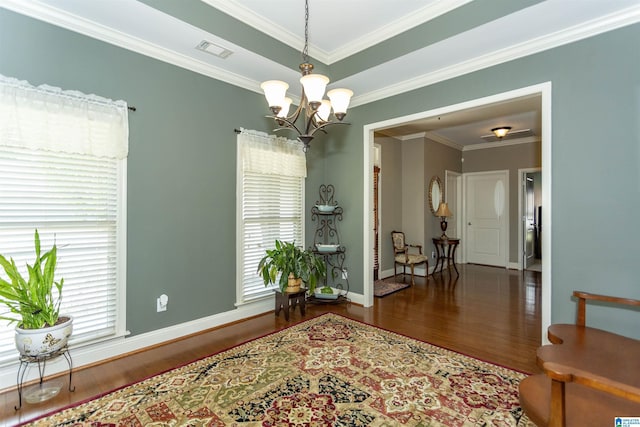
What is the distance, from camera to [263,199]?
148 inches

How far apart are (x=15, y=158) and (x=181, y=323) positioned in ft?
6.31

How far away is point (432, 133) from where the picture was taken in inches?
245

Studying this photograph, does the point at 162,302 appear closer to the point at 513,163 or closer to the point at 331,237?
the point at 331,237

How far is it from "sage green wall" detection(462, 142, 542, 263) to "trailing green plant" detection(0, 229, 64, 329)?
7.71 m

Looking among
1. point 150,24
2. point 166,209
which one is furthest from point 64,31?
point 166,209

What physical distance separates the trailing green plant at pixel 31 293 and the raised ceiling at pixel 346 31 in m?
1.80

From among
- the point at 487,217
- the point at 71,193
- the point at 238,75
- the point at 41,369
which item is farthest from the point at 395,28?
the point at 487,217

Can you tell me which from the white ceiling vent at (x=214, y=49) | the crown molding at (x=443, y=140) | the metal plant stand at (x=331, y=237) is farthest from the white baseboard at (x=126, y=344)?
the crown molding at (x=443, y=140)

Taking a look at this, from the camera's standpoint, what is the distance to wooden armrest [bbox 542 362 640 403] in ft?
3.54

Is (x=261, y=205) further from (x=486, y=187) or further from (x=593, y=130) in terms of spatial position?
(x=486, y=187)

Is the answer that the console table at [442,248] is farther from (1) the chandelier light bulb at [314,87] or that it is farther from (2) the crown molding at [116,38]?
(1) the chandelier light bulb at [314,87]

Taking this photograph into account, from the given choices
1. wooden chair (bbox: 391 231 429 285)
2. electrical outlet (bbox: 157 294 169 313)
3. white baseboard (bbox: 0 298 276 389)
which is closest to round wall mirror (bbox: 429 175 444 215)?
wooden chair (bbox: 391 231 429 285)

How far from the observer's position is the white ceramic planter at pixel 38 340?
→ 196 centimetres

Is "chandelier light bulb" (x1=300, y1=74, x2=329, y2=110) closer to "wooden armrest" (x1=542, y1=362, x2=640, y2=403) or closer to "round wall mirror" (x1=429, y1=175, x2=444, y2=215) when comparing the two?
"wooden armrest" (x1=542, y1=362, x2=640, y2=403)
